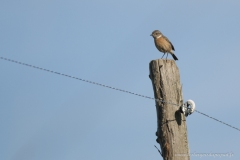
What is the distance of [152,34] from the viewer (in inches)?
706

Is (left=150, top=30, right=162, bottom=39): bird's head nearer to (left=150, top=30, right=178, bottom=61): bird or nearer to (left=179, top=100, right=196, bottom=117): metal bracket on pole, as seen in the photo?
(left=150, top=30, right=178, bottom=61): bird

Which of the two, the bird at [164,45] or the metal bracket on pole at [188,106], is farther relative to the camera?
the bird at [164,45]

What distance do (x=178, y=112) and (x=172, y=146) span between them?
1.74 ft

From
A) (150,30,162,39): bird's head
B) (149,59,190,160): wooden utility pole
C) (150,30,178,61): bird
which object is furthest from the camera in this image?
(150,30,162,39): bird's head

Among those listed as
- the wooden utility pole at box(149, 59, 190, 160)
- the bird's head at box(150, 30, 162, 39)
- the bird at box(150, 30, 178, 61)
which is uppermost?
the bird's head at box(150, 30, 162, 39)

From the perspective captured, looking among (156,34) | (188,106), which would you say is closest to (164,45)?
(156,34)

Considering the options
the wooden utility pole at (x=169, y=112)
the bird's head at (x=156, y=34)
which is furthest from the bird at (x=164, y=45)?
the wooden utility pole at (x=169, y=112)

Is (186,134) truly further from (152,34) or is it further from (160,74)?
(152,34)

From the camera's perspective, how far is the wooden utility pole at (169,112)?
846 cm

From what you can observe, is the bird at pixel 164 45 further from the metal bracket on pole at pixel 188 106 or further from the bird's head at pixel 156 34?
the metal bracket on pole at pixel 188 106

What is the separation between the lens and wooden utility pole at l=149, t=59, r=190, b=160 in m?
8.46

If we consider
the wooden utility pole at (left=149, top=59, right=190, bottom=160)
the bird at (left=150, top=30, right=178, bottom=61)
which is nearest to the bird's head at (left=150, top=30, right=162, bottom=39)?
the bird at (left=150, top=30, right=178, bottom=61)

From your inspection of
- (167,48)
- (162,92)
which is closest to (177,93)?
(162,92)

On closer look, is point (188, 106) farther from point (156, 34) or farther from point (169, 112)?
point (156, 34)
